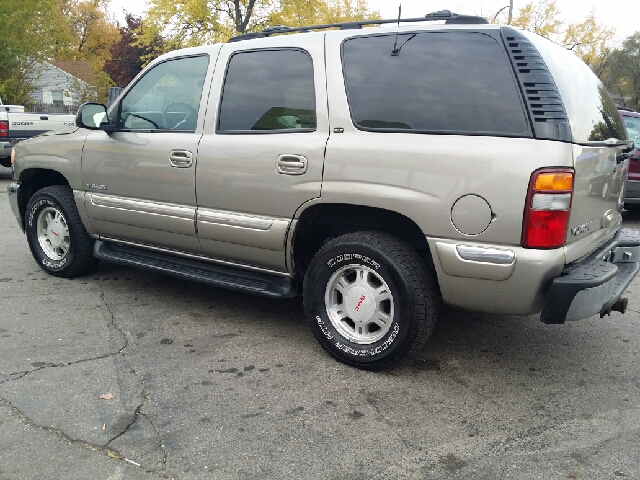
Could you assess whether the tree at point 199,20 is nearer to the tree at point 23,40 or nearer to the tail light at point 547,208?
the tree at point 23,40

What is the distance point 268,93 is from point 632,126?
23.8 ft

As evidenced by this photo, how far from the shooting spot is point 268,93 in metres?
4.01

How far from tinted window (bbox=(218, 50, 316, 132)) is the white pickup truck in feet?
28.7

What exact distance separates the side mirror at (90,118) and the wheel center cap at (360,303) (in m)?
2.42

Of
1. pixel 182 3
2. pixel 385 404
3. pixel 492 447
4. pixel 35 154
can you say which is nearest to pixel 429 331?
pixel 385 404

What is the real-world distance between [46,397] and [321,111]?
7.20 ft

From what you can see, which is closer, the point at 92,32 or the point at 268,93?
the point at 268,93

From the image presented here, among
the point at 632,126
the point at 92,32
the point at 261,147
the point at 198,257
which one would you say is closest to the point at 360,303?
the point at 261,147

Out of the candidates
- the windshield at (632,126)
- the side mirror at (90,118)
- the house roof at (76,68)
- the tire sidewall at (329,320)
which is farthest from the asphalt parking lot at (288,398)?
the house roof at (76,68)

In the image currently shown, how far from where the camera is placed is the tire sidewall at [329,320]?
3439 mm

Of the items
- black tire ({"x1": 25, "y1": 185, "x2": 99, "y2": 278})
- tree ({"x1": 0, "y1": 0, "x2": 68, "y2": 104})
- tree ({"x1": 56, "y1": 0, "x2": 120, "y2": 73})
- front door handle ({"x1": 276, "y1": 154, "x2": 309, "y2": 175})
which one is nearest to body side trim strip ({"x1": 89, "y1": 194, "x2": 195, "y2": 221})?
black tire ({"x1": 25, "y1": 185, "x2": 99, "y2": 278})

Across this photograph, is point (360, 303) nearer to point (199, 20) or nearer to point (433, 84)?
point (433, 84)

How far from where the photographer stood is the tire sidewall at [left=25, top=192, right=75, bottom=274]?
5250mm

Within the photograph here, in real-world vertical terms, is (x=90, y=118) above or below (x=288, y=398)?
above
